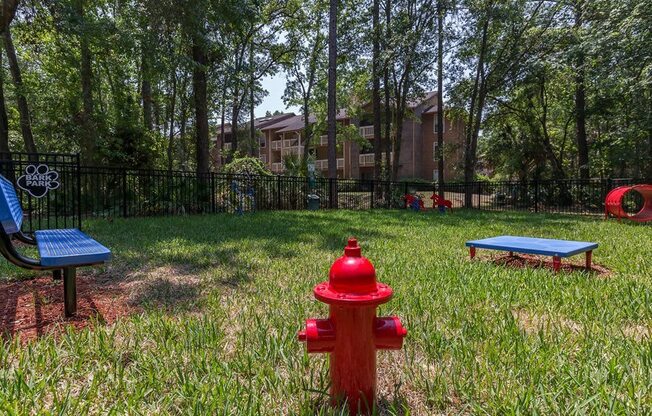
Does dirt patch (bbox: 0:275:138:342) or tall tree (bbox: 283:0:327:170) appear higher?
tall tree (bbox: 283:0:327:170)

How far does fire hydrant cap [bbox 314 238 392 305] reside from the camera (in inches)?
51.7

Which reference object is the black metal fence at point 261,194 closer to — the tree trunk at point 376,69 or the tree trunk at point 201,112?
the tree trunk at point 201,112

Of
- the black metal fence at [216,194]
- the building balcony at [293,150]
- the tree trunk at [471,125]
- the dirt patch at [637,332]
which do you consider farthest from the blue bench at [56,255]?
the building balcony at [293,150]

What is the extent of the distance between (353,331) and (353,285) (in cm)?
18

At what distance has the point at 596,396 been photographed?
5.02 ft

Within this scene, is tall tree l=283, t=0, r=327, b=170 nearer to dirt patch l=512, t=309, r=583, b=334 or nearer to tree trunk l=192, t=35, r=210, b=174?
→ tree trunk l=192, t=35, r=210, b=174

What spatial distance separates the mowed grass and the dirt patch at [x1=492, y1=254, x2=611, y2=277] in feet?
0.74

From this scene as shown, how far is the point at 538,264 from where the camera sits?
15.5 feet

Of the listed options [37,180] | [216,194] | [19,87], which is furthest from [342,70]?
[37,180]

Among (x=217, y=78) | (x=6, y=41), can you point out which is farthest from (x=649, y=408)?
(x=6, y=41)

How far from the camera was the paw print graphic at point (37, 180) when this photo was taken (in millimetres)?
4766

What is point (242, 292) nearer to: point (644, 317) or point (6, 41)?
point (644, 317)

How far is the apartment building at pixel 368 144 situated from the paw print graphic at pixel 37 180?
82.4 ft

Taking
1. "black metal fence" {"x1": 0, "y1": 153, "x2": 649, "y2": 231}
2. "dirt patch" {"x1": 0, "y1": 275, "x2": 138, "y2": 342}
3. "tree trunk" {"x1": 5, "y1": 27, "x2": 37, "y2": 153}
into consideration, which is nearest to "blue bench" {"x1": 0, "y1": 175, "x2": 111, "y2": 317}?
"dirt patch" {"x1": 0, "y1": 275, "x2": 138, "y2": 342}
